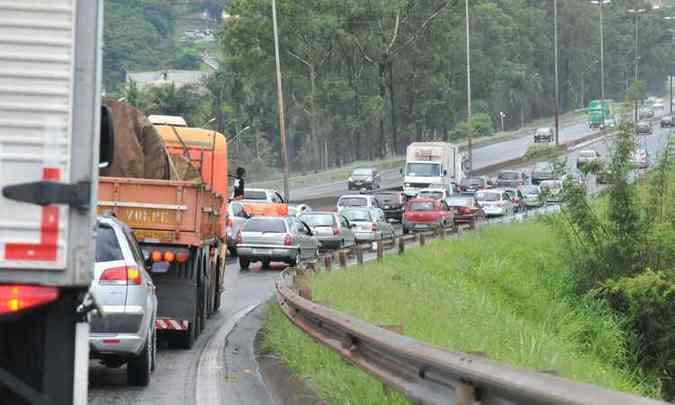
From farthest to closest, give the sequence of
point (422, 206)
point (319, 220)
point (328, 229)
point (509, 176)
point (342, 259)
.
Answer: point (509, 176) < point (422, 206) < point (319, 220) < point (328, 229) < point (342, 259)

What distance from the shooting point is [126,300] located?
1298cm

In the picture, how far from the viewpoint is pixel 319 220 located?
1676 inches

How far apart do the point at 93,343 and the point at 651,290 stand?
11.9 m

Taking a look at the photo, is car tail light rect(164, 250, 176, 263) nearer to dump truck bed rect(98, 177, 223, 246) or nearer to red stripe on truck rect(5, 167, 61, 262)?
dump truck bed rect(98, 177, 223, 246)

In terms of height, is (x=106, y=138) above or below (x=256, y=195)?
below

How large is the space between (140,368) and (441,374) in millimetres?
6292

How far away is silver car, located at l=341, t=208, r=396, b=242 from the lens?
1870 inches

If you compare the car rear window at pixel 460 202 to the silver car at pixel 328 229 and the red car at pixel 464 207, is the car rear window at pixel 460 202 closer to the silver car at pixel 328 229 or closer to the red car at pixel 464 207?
the red car at pixel 464 207

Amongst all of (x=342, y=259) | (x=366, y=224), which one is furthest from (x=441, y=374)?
(x=366, y=224)

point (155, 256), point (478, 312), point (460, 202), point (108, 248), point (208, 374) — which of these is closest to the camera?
point (108, 248)

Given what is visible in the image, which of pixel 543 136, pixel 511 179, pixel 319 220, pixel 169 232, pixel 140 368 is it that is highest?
pixel 543 136

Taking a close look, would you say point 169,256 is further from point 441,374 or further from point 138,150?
point 441,374

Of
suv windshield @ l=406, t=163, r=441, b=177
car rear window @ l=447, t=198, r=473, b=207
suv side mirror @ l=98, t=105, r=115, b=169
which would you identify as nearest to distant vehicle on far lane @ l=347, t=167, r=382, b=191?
suv windshield @ l=406, t=163, r=441, b=177

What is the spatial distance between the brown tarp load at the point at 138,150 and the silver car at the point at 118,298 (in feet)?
17.3
